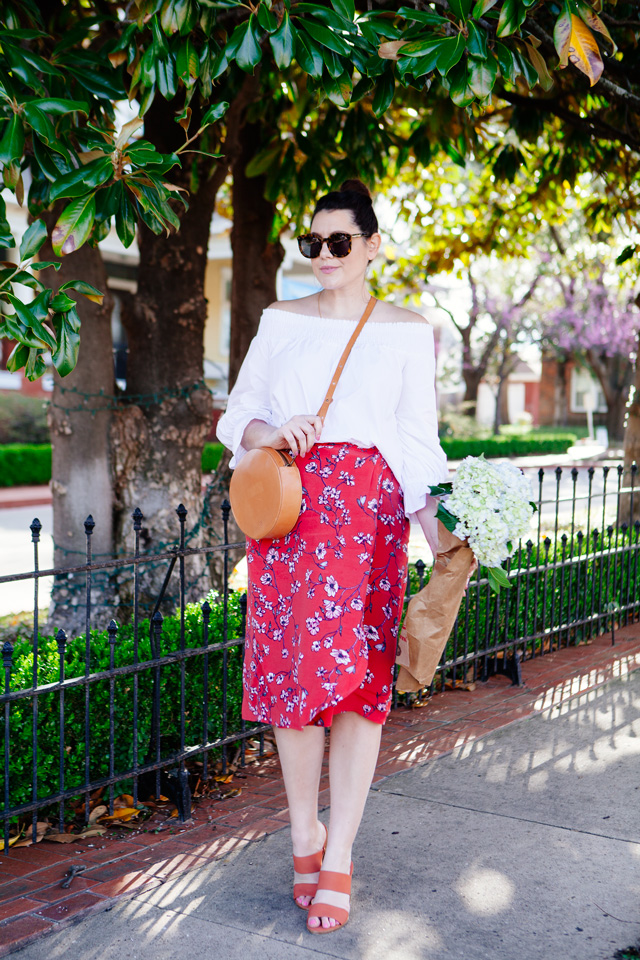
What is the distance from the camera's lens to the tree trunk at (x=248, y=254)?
6.46 m

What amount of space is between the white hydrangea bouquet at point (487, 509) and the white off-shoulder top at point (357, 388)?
0.42ft

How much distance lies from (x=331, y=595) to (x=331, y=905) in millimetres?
879

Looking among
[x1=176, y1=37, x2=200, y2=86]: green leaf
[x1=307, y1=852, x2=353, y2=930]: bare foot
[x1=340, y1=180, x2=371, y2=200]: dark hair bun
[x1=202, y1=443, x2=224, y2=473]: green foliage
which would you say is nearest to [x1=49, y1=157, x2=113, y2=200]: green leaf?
[x1=176, y1=37, x2=200, y2=86]: green leaf

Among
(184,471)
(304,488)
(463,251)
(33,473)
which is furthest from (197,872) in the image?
(33,473)

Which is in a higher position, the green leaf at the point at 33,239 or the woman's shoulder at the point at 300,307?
the green leaf at the point at 33,239

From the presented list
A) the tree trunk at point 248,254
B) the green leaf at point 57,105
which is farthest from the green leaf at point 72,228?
the tree trunk at point 248,254

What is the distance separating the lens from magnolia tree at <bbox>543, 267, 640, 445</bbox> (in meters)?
33.8

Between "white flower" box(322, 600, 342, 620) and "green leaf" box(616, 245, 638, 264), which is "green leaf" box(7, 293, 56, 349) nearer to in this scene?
"white flower" box(322, 600, 342, 620)

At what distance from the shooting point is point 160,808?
3.66 meters

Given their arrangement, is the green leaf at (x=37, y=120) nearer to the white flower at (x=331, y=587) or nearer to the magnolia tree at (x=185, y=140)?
the magnolia tree at (x=185, y=140)

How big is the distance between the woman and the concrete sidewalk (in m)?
0.18

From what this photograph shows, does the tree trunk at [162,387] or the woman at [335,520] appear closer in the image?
the woman at [335,520]

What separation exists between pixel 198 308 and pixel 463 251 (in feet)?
13.8

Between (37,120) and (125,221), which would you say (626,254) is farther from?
(37,120)
